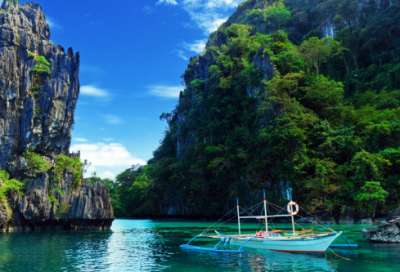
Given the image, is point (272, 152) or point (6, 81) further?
point (272, 152)

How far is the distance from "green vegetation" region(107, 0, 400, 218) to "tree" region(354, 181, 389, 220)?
0.09 meters

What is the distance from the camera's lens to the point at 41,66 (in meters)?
36.8

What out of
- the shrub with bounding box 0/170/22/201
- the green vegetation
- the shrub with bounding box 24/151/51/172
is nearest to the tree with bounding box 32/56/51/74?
the shrub with bounding box 24/151/51/172

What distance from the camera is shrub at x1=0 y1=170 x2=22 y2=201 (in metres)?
29.0

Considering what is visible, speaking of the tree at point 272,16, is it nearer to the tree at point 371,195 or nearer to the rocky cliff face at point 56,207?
the tree at point 371,195

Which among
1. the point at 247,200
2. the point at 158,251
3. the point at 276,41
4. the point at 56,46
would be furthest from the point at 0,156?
the point at 276,41

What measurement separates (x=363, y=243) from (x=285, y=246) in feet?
15.8

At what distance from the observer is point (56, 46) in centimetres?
4000

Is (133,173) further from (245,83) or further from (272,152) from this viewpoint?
(272,152)

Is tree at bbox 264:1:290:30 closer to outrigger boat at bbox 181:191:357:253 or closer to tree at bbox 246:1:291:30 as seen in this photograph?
tree at bbox 246:1:291:30

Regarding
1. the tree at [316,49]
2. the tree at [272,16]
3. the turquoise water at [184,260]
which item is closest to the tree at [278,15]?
the tree at [272,16]

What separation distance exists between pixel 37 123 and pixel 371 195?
34137 millimetres

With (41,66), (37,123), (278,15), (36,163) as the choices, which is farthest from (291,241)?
(278,15)

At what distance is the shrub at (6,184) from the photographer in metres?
29.0
